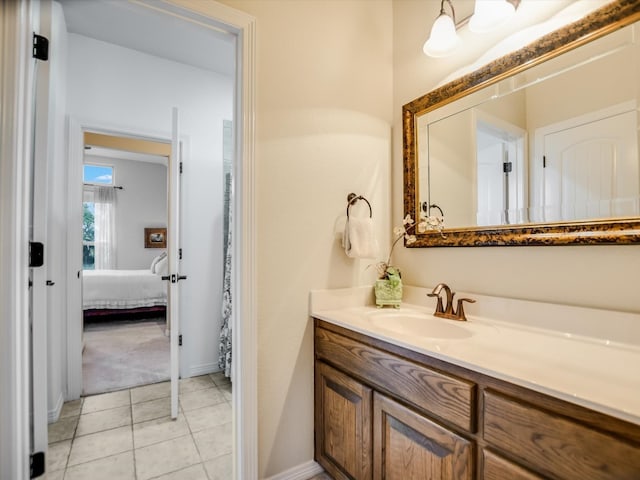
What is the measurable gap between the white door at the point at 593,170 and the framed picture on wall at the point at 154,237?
694cm

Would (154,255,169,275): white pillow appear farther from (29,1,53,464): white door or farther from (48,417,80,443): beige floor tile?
(29,1,53,464): white door

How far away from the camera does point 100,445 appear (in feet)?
5.93

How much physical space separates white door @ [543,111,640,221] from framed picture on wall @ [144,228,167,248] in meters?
6.94

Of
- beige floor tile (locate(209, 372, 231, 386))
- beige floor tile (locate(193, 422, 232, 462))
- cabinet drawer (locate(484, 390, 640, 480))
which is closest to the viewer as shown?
cabinet drawer (locate(484, 390, 640, 480))

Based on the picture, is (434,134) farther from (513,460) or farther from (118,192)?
(118,192)

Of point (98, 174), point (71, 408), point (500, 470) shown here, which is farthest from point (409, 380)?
point (98, 174)

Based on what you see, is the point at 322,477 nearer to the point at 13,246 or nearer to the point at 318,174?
the point at 318,174

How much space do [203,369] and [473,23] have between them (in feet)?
9.88

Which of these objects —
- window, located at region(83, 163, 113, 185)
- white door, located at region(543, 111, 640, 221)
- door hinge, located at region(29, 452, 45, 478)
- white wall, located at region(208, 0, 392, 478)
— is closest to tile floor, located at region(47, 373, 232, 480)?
door hinge, located at region(29, 452, 45, 478)

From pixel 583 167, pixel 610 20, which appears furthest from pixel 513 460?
pixel 610 20

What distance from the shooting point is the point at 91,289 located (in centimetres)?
438

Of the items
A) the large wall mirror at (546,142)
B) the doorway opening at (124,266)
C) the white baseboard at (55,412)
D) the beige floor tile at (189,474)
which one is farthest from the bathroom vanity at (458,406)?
the doorway opening at (124,266)

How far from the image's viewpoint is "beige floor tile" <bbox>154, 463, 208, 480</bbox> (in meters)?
1.56

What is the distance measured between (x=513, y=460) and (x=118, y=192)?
24.2 feet
